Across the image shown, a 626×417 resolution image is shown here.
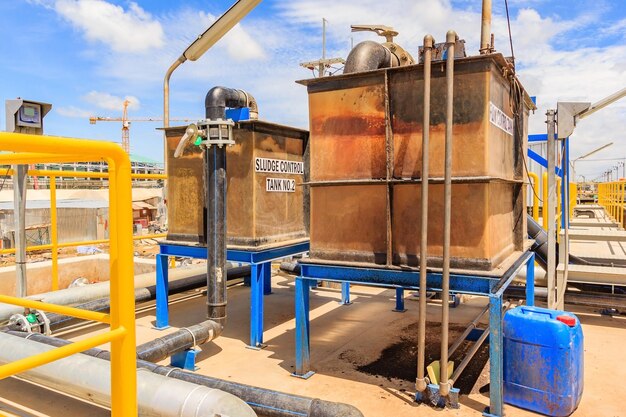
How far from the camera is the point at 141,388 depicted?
3334 millimetres

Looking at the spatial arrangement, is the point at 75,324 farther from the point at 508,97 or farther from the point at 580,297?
the point at 580,297

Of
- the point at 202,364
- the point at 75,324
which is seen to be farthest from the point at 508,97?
the point at 75,324

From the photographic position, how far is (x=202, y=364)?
5.30 m

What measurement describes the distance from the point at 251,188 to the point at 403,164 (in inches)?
91.7

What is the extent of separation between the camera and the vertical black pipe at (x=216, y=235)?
5605mm

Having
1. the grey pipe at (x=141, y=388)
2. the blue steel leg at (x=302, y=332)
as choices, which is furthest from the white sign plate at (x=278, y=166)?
the grey pipe at (x=141, y=388)

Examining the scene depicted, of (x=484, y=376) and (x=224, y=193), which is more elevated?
(x=224, y=193)

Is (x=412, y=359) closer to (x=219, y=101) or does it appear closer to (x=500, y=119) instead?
Result: (x=500, y=119)

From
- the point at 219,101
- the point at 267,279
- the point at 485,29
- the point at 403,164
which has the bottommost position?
the point at 267,279

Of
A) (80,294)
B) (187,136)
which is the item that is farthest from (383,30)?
(80,294)

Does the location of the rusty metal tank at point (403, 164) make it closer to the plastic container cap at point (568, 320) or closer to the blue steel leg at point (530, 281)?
the plastic container cap at point (568, 320)

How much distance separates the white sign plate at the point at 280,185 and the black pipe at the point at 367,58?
2054mm

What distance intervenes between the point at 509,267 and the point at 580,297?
3438 millimetres

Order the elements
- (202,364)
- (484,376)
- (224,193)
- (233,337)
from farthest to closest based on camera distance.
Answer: (233,337) → (224,193) → (202,364) → (484,376)
